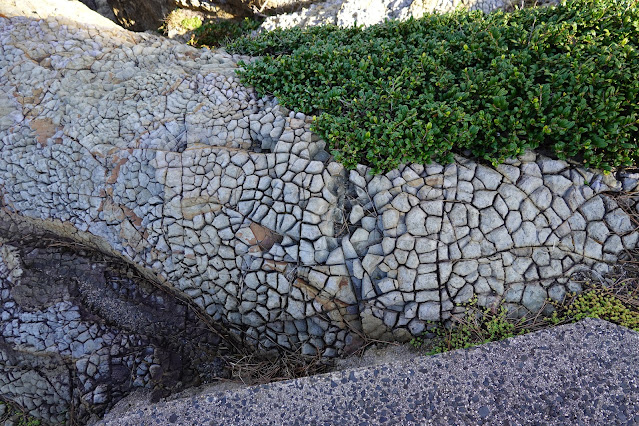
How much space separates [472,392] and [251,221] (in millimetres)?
1818

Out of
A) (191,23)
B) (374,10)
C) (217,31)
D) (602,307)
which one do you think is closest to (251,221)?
(602,307)

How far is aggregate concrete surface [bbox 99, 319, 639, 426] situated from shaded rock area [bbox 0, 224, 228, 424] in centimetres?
93

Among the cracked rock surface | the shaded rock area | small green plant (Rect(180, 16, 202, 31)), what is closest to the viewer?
the cracked rock surface

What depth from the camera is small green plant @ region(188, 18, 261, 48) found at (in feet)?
18.9

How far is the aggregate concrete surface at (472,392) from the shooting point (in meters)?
2.09

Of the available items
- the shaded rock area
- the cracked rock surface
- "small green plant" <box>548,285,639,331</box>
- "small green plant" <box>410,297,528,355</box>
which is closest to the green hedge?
the cracked rock surface

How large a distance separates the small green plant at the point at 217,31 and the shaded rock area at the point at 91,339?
3.56 m

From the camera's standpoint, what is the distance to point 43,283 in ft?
11.5

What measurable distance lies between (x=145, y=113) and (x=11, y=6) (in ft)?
7.18

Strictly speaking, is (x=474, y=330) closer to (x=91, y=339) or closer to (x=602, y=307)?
(x=602, y=307)

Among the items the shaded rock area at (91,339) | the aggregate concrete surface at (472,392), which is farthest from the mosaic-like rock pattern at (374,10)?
the aggregate concrete surface at (472,392)

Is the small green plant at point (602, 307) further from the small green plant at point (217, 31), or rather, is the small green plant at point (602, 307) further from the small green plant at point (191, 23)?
the small green plant at point (191, 23)

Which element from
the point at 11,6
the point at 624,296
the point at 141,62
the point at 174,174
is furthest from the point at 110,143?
the point at 624,296

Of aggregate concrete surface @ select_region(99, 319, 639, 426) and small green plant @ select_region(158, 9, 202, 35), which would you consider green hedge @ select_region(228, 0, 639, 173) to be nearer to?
aggregate concrete surface @ select_region(99, 319, 639, 426)
